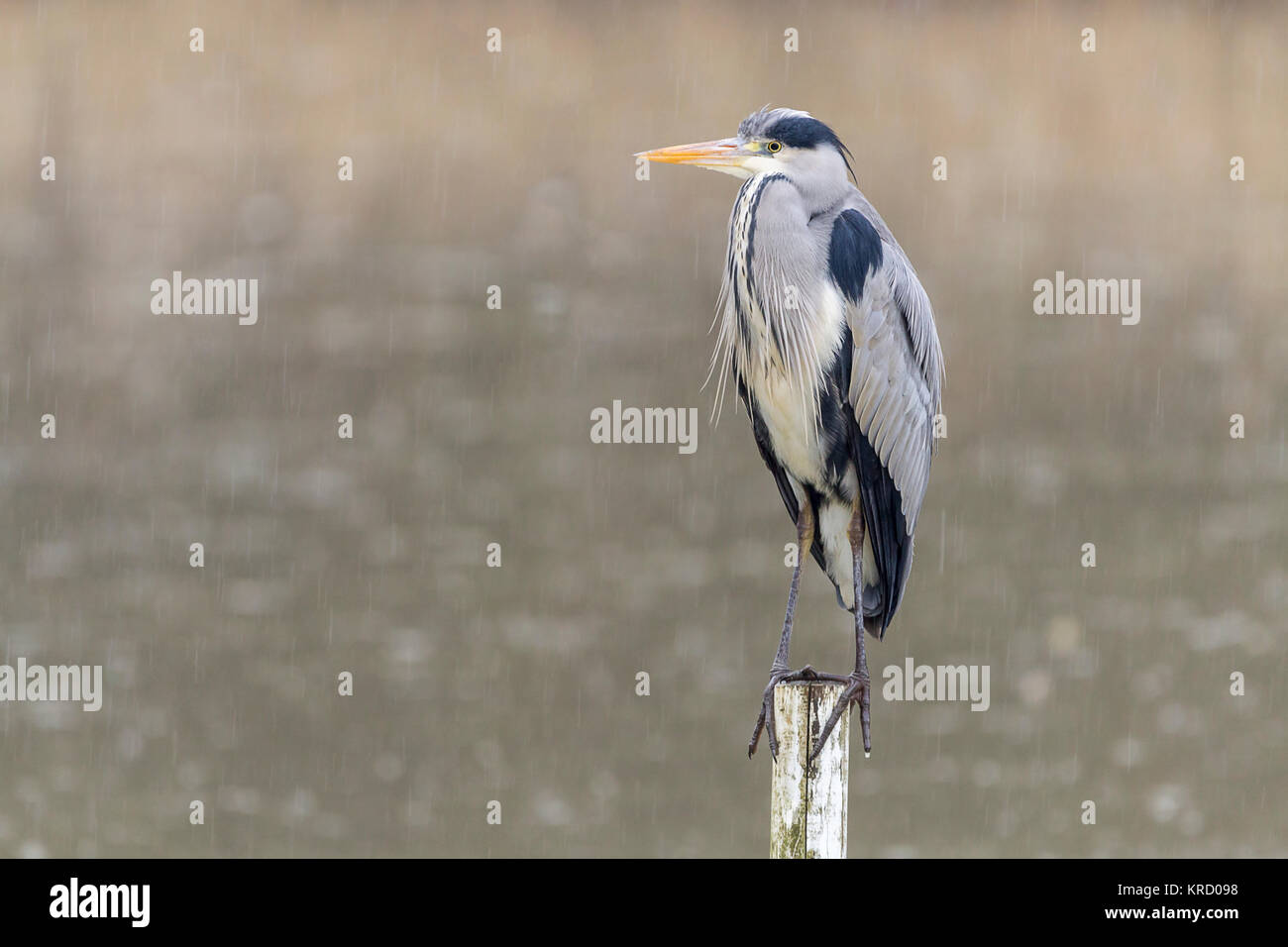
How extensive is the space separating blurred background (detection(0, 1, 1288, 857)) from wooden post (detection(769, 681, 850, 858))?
2.09 meters

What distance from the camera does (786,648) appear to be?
122 inches

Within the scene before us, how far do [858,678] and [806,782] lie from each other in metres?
0.29

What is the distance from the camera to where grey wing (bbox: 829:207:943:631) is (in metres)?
3.10

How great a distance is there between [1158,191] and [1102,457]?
108 centimetres

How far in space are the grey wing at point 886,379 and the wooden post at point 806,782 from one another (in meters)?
0.53

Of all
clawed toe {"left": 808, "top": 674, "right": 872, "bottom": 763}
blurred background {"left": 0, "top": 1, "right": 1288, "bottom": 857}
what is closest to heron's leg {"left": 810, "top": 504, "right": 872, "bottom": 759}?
clawed toe {"left": 808, "top": 674, "right": 872, "bottom": 763}

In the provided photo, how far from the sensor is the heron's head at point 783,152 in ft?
10.1

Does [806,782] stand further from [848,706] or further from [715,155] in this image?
[715,155]

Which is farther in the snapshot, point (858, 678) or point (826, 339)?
point (826, 339)

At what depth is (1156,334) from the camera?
5.27 metres

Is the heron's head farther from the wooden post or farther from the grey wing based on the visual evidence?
the wooden post

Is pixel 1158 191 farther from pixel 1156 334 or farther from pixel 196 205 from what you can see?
pixel 196 205

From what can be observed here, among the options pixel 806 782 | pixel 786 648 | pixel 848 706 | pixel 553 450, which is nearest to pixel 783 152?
pixel 786 648

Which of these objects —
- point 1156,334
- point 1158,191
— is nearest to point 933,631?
point 1156,334
